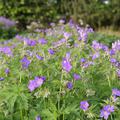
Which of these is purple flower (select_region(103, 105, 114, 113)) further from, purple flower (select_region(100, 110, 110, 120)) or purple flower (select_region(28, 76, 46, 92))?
purple flower (select_region(28, 76, 46, 92))

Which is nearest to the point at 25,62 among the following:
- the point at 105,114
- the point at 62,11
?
the point at 105,114

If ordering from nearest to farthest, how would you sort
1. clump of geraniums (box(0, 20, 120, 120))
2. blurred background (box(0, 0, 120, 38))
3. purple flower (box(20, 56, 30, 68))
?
clump of geraniums (box(0, 20, 120, 120)) → purple flower (box(20, 56, 30, 68)) → blurred background (box(0, 0, 120, 38))

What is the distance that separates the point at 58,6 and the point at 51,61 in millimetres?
11499

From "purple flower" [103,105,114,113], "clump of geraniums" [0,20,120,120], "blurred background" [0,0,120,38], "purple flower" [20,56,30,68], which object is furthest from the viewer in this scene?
"blurred background" [0,0,120,38]

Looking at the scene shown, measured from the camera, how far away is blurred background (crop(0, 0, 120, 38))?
13906mm

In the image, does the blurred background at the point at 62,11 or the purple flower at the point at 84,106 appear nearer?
the purple flower at the point at 84,106

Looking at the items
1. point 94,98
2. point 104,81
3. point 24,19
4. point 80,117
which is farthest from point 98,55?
point 24,19

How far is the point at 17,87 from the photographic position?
278 centimetres

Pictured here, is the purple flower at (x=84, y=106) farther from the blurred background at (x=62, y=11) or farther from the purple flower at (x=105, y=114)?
the blurred background at (x=62, y=11)

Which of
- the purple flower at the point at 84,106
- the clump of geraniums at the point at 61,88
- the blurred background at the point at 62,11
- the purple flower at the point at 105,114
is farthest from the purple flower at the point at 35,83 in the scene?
the blurred background at the point at 62,11

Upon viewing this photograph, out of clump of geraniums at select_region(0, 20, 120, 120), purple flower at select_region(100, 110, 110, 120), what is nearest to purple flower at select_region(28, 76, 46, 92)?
clump of geraniums at select_region(0, 20, 120, 120)

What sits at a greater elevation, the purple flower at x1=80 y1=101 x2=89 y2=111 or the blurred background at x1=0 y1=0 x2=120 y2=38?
the blurred background at x1=0 y1=0 x2=120 y2=38

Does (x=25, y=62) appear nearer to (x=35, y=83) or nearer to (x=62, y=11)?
(x=35, y=83)

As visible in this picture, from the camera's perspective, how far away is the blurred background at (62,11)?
13.9 metres
